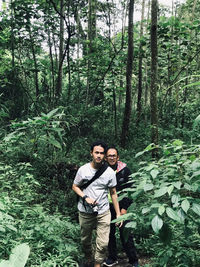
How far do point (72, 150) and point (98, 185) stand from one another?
5.70 meters

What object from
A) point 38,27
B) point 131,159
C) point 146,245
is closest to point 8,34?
point 38,27

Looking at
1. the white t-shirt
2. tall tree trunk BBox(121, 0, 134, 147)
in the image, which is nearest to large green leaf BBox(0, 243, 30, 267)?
the white t-shirt

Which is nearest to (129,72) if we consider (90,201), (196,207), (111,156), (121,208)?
(111,156)

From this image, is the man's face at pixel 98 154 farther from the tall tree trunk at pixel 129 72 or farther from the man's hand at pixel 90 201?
the tall tree trunk at pixel 129 72

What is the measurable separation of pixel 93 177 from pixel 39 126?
1.00m

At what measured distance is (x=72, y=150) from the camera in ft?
30.3

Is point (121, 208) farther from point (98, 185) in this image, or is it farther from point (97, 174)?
point (97, 174)

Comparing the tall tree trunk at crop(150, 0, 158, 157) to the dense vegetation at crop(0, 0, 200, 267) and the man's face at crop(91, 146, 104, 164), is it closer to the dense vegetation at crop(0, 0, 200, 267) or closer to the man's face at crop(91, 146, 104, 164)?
the dense vegetation at crop(0, 0, 200, 267)

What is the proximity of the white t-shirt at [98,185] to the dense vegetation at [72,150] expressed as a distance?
1.65 ft

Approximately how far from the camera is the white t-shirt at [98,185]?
3602mm

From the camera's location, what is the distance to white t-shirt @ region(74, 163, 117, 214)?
3.60 m

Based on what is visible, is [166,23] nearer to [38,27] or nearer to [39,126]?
[38,27]

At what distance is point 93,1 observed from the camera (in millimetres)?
10102

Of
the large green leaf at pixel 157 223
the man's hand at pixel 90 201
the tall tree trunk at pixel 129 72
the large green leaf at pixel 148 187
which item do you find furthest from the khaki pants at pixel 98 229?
the tall tree trunk at pixel 129 72
